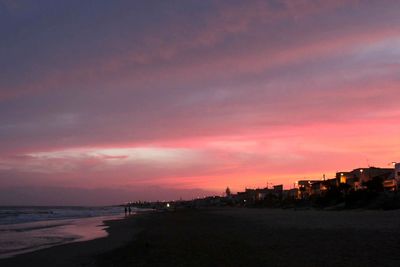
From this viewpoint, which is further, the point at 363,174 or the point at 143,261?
the point at 363,174

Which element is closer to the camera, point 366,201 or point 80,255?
point 80,255

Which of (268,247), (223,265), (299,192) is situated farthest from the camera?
(299,192)

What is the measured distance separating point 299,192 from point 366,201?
9241 cm

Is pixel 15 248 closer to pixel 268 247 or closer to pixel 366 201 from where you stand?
pixel 268 247

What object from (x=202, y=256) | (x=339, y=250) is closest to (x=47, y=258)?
(x=202, y=256)

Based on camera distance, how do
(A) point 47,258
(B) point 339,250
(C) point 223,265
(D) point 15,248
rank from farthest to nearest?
(D) point 15,248
(A) point 47,258
(B) point 339,250
(C) point 223,265

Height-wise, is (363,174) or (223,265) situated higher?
(363,174)

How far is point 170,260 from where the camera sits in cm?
1703

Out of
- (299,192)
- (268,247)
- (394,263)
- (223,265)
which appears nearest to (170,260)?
(223,265)

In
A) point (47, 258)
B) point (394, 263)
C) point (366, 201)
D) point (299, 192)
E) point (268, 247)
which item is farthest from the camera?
point (299, 192)

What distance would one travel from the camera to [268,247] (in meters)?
18.9

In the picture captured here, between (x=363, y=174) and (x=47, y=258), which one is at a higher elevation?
(x=363, y=174)

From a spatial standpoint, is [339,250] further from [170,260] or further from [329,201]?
[329,201]

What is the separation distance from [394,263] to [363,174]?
99545mm
